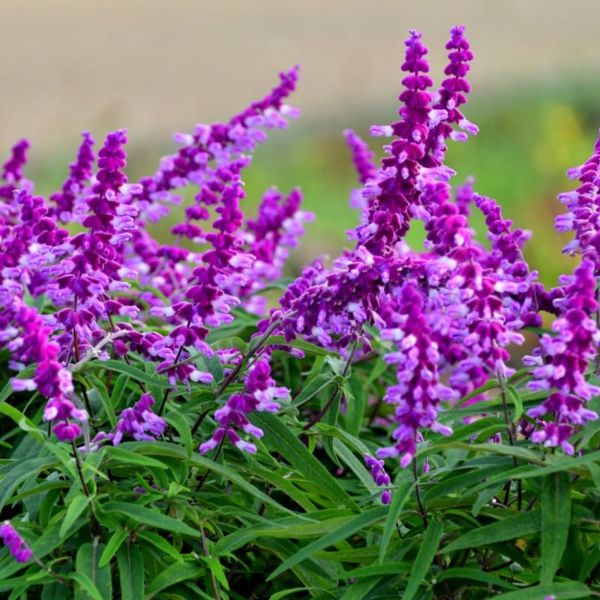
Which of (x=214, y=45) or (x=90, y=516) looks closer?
(x=90, y=516)

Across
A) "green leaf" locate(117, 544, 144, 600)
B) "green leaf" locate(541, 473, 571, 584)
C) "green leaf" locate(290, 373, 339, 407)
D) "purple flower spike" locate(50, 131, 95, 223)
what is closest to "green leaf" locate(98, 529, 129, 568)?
"green leaf" locate(117, 544, 144, 600)

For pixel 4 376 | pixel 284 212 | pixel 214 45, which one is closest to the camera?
pixel 4 376

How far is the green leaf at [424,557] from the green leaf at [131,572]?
0.73 m

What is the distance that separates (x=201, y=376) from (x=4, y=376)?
175 centimetres

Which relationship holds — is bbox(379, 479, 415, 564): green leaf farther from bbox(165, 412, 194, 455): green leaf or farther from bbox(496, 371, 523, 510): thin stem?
bbox(165, 412, 194, 455): green leaf

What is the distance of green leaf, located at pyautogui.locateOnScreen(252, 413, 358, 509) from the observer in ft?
12.4

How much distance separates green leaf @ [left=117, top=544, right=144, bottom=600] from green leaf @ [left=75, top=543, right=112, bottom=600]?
0.04 m

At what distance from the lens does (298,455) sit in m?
3.77

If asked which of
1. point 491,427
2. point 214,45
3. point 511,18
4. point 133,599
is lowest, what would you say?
point 133,599

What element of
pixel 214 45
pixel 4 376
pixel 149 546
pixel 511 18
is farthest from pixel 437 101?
pixel 511 18

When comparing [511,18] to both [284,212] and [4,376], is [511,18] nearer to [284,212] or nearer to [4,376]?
[284,212]

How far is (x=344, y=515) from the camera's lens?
12.0 feet

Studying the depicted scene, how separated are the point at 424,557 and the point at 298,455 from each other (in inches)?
25.8

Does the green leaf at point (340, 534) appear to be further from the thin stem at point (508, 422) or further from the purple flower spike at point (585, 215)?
the purple flower spike at point (585, 215)
